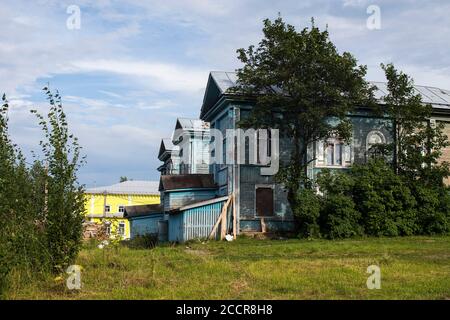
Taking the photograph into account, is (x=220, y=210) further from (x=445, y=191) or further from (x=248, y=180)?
(x=445, y=191)

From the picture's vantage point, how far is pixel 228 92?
997 inches

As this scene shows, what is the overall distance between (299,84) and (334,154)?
543cm

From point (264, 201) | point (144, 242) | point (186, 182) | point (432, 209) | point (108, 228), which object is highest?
point (186, 182)

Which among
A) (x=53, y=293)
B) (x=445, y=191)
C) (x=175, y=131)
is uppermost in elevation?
(x=175, y=131)

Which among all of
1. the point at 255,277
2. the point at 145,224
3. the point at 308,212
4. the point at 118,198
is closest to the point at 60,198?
the point at 255,277

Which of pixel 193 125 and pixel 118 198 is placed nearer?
pixel 193 125

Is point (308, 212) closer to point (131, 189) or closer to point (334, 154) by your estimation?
point (334, 154)

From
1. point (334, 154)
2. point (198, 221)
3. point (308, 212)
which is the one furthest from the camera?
point (334, 154)

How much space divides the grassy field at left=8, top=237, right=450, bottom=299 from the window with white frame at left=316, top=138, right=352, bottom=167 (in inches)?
405

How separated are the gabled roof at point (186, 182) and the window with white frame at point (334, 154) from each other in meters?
5.27

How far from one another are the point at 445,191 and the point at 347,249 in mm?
9144

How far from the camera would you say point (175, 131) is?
36188mm
